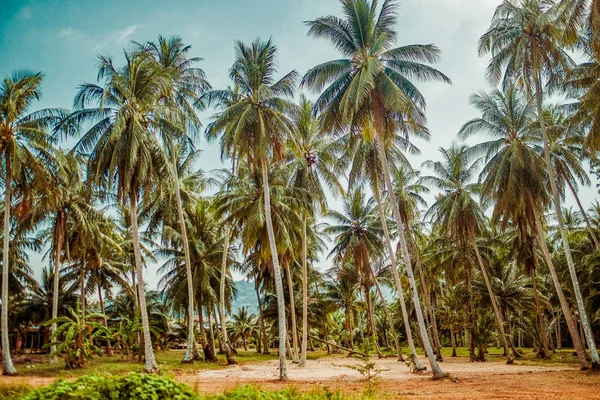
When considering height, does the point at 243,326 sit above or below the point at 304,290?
below

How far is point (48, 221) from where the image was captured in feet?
91.2

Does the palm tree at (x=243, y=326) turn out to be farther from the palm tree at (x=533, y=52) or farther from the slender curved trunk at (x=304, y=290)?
the palm tree at (x=533, y=52)

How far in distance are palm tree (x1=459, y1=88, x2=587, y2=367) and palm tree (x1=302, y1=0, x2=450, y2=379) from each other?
20.9 ft

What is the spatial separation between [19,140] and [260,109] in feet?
37.3

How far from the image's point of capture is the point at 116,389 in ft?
20.1

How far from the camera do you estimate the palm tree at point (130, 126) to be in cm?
1853

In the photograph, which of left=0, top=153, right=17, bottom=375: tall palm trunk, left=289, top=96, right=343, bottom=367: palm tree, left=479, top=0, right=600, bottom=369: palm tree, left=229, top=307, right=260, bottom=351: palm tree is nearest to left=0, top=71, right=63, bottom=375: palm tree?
left=0, top=153, right=17, bottom=375: tall palm trunk

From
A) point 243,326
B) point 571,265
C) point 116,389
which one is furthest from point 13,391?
point 243,326

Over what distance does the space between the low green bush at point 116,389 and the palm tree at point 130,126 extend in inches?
498

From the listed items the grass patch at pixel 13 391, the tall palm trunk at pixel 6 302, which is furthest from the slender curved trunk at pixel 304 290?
the grass patch at pixel 13 391

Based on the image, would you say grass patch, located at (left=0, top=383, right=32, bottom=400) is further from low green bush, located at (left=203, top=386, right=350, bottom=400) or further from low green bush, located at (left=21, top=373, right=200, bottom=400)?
low green bush, located at (left=203, top=386, right=350, bottom=400)

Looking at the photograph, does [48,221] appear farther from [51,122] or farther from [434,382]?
[434,382]

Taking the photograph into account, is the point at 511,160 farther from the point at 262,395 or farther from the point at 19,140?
the point at 19,140

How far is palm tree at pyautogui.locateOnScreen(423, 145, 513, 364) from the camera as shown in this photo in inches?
1049
